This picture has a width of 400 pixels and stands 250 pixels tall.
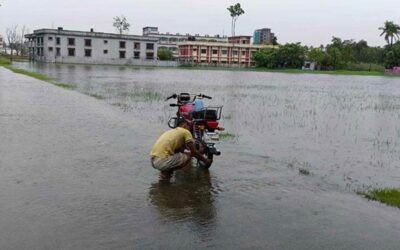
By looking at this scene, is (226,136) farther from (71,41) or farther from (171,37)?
(171,37)

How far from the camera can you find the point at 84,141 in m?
11.1

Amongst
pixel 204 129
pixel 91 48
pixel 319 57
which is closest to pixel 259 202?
pixel 204 129

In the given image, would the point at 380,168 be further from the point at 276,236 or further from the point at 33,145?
the point at 33,145

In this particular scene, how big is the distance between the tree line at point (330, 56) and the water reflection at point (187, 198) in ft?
310

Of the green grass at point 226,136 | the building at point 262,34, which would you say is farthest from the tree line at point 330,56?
the green grass at point 226,136

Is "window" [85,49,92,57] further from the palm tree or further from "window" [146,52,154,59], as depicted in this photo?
the palm tree

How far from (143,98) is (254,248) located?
18.4 metres

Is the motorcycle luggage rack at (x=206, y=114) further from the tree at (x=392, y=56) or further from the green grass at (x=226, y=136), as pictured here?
the tree at (x=392, y=56)

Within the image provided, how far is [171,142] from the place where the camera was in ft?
25.1

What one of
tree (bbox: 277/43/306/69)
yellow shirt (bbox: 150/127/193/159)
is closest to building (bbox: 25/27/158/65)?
tree (bbox: 277/43/306/69)

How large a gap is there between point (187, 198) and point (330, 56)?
97.9 m

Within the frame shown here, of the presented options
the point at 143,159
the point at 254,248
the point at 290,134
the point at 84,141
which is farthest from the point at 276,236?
the point at 290,134

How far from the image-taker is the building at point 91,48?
90.6 m

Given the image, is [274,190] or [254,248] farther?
[274,190]
